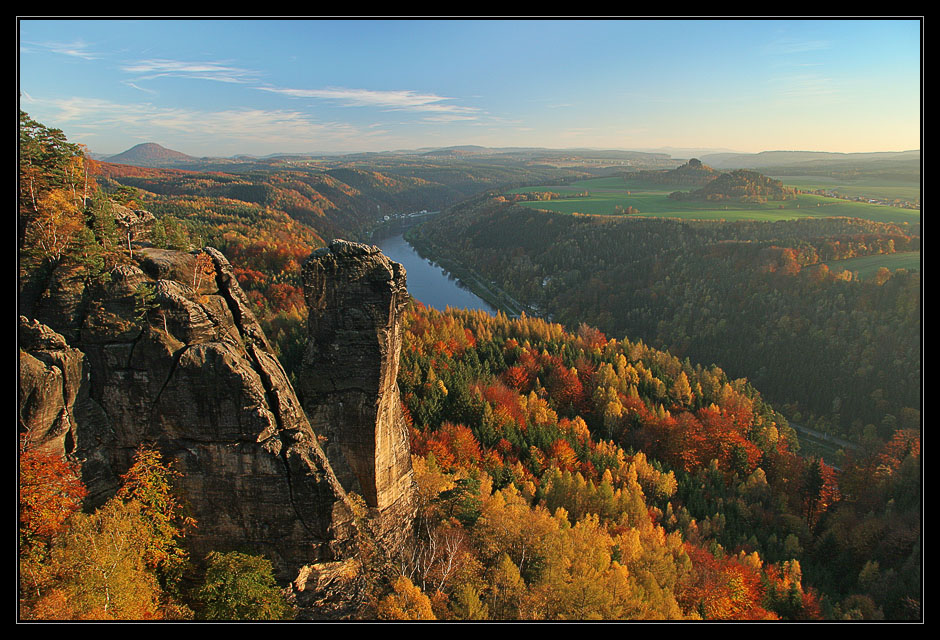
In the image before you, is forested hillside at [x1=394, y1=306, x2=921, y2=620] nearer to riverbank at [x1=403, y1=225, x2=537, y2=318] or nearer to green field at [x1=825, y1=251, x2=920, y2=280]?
riverbank at [x1=403, y1=225, x2=537, y2=318]

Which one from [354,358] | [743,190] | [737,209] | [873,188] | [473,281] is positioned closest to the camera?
[354,358]

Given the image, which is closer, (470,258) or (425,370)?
(425,370)

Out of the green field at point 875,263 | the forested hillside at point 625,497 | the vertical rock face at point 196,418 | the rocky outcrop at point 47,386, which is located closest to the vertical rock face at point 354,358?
the vertical rock face at point 196,418

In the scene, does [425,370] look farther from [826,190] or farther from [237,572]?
[826,190]

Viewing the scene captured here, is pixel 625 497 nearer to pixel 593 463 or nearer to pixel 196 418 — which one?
pixel 593 463

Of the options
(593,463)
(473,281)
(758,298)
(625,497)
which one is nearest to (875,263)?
(758,298)

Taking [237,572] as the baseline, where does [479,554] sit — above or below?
below
